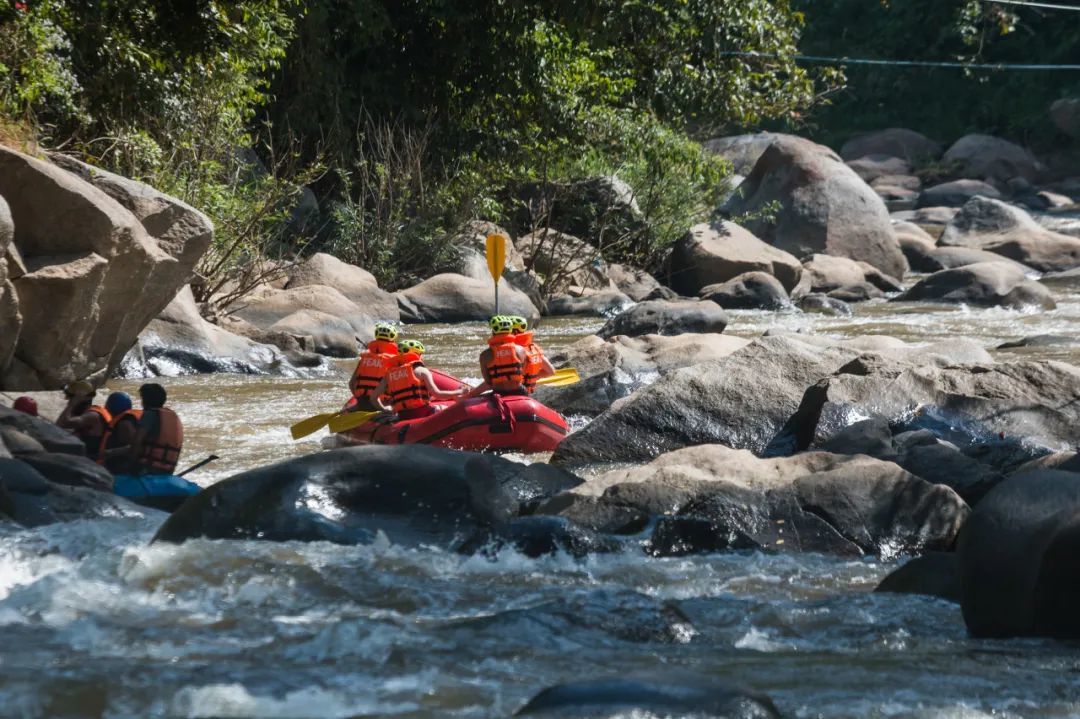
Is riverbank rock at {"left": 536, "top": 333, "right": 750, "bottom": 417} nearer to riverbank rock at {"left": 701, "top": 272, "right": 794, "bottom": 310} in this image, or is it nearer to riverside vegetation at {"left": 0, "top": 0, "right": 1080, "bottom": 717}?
riverside vegetation at {"left": 0, "top": 0, "right": 1080, "bottom": 717}

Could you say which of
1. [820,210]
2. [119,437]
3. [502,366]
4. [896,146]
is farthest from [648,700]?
[896,146]

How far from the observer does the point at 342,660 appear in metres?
4.37

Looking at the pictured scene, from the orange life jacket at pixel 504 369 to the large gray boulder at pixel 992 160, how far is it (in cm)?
2843

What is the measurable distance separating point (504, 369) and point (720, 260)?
34.8 ft

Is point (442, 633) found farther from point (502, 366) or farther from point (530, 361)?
point (530, 361)

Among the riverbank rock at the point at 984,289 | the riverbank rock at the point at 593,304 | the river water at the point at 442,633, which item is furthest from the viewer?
the riverbank rock at the point at 593,304

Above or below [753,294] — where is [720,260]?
above

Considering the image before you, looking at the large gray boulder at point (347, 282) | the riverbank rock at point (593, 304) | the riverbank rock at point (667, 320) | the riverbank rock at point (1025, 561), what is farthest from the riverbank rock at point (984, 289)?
the riverbank rock at point (1025, 561)

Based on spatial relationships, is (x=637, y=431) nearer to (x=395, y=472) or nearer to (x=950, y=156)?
(x=395, y=472)

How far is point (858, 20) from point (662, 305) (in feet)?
99.5

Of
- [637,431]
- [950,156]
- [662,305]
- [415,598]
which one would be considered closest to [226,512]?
[415,598]

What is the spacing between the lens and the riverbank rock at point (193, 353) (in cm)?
1295

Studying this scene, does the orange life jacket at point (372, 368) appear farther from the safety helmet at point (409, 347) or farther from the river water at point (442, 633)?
the river water at point (442, 633)

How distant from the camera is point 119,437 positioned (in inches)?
300
